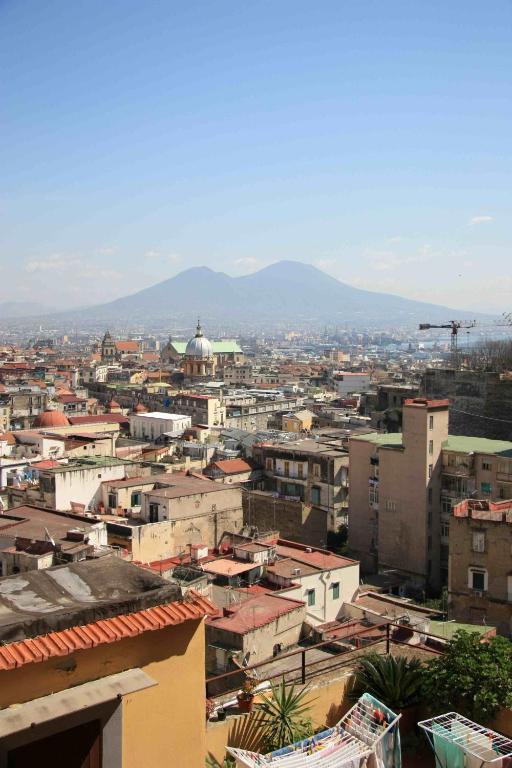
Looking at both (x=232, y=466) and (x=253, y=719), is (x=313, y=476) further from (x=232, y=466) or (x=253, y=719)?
(x=253, y=719)

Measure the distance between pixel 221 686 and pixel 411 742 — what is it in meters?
7.49

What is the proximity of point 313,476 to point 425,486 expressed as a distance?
4426mm

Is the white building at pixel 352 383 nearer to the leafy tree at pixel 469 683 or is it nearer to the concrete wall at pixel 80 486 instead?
the concrete wall at pixel 80 486

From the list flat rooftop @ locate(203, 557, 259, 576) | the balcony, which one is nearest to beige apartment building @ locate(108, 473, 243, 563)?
flat rooftop @ locate(203, 557, 259, 576)

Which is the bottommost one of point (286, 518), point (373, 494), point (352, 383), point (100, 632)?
point (286, 518)

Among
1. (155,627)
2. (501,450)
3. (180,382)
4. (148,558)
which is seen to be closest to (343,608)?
(148,558)

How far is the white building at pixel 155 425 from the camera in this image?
130ft

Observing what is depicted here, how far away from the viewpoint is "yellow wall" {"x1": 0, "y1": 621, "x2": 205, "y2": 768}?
3.40 meters

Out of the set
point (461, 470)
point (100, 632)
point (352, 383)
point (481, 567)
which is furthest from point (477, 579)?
point (352, 383)

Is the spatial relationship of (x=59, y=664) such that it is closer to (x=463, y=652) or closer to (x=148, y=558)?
(x=463, y=652)

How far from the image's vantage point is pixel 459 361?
57844 millimetres

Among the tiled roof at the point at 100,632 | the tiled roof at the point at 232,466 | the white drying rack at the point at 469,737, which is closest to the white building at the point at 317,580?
the tiled roof at the point at 232,466

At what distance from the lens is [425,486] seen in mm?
23141

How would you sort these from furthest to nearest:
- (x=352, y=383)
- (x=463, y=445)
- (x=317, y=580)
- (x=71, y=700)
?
(x=352, y=383)
(x=463, y=445)
(x=317, y=580)
(x=71, y=700)
